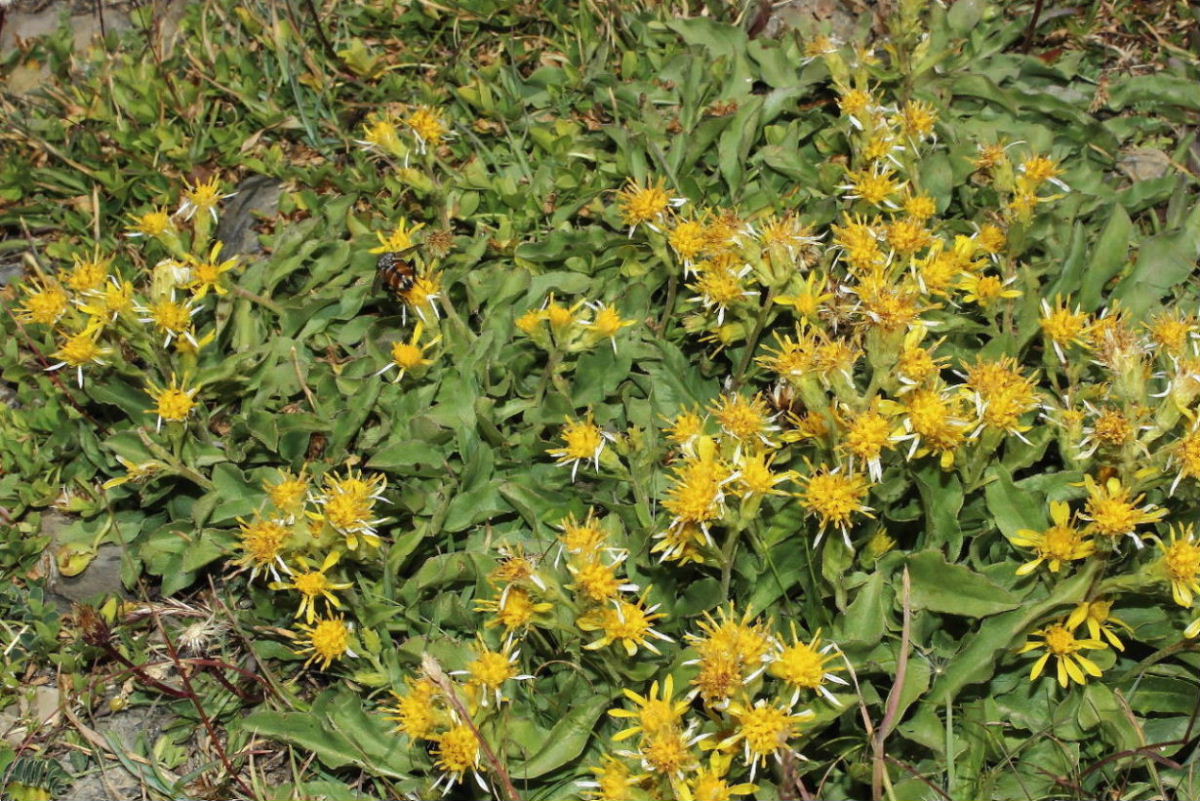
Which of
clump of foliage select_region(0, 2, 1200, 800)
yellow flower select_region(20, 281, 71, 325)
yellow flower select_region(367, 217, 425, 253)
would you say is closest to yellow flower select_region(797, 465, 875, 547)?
clump of foliage select_region(0, 2, 1200, 800)

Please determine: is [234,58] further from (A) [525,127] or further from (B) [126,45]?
(A) [525,127]

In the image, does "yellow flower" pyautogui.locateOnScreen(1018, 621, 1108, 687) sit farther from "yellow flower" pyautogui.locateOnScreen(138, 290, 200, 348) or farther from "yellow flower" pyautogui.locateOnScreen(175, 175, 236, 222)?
"yellow flower" pyautogui.locateOnScreen(175, 175, 236, 222)

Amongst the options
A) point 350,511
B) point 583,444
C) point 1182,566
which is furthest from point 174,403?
point 1182,566

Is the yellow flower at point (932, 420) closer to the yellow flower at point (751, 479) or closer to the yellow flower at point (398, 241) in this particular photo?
the yellow flower at point (751, 479)

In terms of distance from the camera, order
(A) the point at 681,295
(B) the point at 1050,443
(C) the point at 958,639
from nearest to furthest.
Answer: (C) the point at 958,639, (B) the point at 1050,443, (A) the point at 681,295

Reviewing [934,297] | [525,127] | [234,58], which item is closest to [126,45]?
[234,58]

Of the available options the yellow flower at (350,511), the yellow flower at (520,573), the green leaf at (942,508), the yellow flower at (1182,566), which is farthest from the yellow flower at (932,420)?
the yellow flower at (350,511)

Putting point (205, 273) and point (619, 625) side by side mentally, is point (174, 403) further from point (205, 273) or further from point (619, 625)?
point (619, 625)
